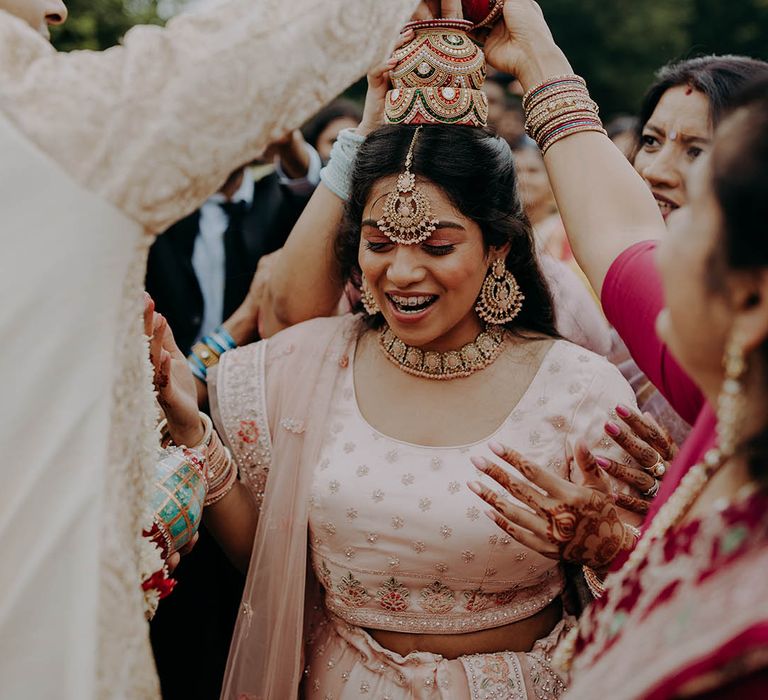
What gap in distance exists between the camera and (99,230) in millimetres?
1101

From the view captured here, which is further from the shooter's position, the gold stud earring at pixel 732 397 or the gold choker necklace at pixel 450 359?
the gold choker necklace at pixel 450 359

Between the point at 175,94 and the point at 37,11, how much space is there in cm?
53

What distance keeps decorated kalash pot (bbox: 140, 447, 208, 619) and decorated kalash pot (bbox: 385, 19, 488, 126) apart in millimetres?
974

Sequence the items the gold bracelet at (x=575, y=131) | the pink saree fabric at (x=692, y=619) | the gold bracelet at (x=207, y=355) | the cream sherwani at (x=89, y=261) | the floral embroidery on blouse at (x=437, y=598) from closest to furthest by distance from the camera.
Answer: the pink saree fabric at (x=692, y=619), the cream sherwani at (x=89, y=261), the gold bracelet at (x=575, y=131), the floral embroidery on blouse at (x=437, y=598), the gold bracelet at (x=207, y=355)

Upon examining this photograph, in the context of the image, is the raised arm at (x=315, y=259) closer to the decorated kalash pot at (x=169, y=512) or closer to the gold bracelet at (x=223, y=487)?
the gold bracelet at (x=223, y=487)

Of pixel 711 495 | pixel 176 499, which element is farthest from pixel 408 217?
pixel 711 495

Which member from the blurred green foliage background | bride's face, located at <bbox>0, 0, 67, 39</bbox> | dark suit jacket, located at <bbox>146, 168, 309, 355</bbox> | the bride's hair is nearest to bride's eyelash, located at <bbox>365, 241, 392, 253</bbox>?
the bride's hair

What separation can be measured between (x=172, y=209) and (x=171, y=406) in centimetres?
88

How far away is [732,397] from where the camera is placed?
0.99 m

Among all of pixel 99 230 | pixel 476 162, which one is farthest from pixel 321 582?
pixel 99 230

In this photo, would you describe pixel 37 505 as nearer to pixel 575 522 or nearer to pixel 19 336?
pixel 19 336

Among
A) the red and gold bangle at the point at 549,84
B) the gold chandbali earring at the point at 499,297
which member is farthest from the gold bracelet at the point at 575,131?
the gold chandbali earring at the point at 499,297

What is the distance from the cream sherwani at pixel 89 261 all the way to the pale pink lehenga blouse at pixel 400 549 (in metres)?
0.92

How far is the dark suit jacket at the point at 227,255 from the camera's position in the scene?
3766 mm
